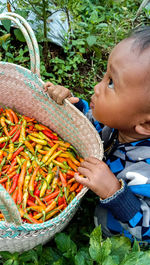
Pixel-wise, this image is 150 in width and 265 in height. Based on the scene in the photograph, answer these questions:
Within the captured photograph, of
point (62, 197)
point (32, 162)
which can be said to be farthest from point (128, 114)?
point (32, 162)

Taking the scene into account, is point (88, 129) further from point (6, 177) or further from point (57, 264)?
point (57, 264)

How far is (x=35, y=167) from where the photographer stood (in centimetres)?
213

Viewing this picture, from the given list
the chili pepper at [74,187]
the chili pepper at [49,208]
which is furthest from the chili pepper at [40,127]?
the chili pepper at [49,208]

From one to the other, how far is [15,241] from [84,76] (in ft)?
7.81

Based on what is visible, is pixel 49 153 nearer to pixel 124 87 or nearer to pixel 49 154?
pixel 49 154

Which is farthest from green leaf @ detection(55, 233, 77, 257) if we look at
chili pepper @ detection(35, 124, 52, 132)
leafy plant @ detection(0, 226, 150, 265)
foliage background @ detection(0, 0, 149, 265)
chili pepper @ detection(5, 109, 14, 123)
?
foliage background @ detection(0, 0, 149, 265)

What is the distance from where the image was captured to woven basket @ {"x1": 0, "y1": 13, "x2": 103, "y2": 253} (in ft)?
5.15

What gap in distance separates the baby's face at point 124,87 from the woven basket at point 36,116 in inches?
13.8

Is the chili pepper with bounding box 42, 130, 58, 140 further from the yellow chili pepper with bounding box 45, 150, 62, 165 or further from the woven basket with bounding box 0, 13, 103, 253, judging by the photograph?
the yellow chili pepper with bounding box 45, 150, 62, 165

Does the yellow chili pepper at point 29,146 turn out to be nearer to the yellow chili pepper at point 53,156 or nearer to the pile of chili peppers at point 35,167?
the pile of chili peppers at point 35,167

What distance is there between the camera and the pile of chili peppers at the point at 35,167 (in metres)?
1.92

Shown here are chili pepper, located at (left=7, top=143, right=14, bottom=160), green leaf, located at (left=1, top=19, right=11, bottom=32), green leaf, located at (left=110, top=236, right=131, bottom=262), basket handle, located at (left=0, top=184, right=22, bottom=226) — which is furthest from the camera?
green leaf, located at (left=1, top=19, right=11, bottom=32)

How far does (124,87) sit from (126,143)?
20.2 inches

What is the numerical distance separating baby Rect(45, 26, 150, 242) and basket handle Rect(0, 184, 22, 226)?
0.50m
